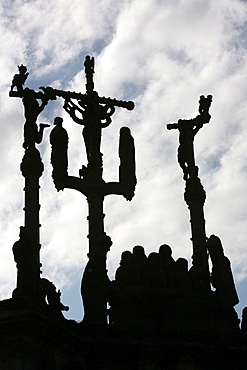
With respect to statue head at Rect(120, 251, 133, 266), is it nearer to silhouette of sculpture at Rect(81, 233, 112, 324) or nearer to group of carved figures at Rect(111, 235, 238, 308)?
group of carved figures at Rect(111, 235, 238, 308)

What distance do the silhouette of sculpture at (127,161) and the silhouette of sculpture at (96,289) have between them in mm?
3416

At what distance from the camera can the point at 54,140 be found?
2355 cm

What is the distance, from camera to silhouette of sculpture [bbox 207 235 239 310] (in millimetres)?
21469

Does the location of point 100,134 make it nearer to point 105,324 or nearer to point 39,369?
point 105,324

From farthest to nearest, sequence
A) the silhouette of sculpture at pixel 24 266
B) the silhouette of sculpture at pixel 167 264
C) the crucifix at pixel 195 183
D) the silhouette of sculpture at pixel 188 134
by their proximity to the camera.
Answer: the silhouette of sculpture at pixel 188 134
the crucifix at pixel 195 183
the silhouette of sculpture at pixel 167 264
the silhouette of sculpture at pixel 24 266

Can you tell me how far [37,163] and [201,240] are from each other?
4.92m

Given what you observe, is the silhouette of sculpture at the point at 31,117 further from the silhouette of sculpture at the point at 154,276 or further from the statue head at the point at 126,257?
the silhouette of sculpture at the point at 154,276

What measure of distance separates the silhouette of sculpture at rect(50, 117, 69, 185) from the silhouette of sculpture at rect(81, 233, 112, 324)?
3.35 meters

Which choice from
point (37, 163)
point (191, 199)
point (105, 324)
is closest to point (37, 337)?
point (105, 324)

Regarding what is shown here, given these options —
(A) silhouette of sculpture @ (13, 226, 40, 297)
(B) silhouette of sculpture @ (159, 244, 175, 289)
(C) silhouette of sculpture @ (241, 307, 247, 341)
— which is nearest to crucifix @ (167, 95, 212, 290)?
(B) silhouette of sculpture @ (159, 244, 175, 289)

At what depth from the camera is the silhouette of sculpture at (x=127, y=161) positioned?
23892 millimetres

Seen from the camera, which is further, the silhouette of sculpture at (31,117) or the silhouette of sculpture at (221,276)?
the silhouette of sculpture at (31,117)

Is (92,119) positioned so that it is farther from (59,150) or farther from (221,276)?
(221,276)

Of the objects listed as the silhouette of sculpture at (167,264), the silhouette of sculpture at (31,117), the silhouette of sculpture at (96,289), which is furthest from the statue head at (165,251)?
the silhouette of sculpture at (31,117)
